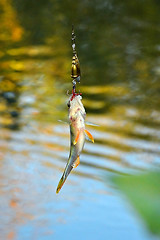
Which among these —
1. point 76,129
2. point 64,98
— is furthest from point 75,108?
point 64,98

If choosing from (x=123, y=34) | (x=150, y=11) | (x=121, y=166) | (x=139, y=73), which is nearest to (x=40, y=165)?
(x=121, y=166)

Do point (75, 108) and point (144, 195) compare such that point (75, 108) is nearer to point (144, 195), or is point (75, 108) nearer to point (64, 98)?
point (144, 195)

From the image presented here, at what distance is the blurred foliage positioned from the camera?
20 centimetres

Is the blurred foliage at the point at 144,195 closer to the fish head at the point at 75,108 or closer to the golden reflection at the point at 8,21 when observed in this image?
the fish head at the point at 75,108

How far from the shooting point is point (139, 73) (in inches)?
119

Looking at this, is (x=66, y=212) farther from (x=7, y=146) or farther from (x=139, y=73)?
(x=139, y=73)

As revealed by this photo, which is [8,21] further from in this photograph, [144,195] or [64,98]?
[144,195]

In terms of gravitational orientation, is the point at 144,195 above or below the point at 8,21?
below

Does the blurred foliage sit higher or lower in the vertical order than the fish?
lower

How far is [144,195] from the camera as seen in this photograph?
20 centimetres

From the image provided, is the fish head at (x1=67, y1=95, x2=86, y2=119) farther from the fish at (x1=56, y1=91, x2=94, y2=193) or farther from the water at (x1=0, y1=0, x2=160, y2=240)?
the water at (x1=0, y1=0, x2=160, y2=240)

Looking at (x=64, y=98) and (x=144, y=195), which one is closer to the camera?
(x=144, y=195)

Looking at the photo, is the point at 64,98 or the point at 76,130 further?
the point at 64,98

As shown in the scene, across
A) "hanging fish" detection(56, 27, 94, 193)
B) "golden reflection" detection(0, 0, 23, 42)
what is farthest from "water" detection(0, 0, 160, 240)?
"hanging fish" detection(56, 27, 94, 193)
